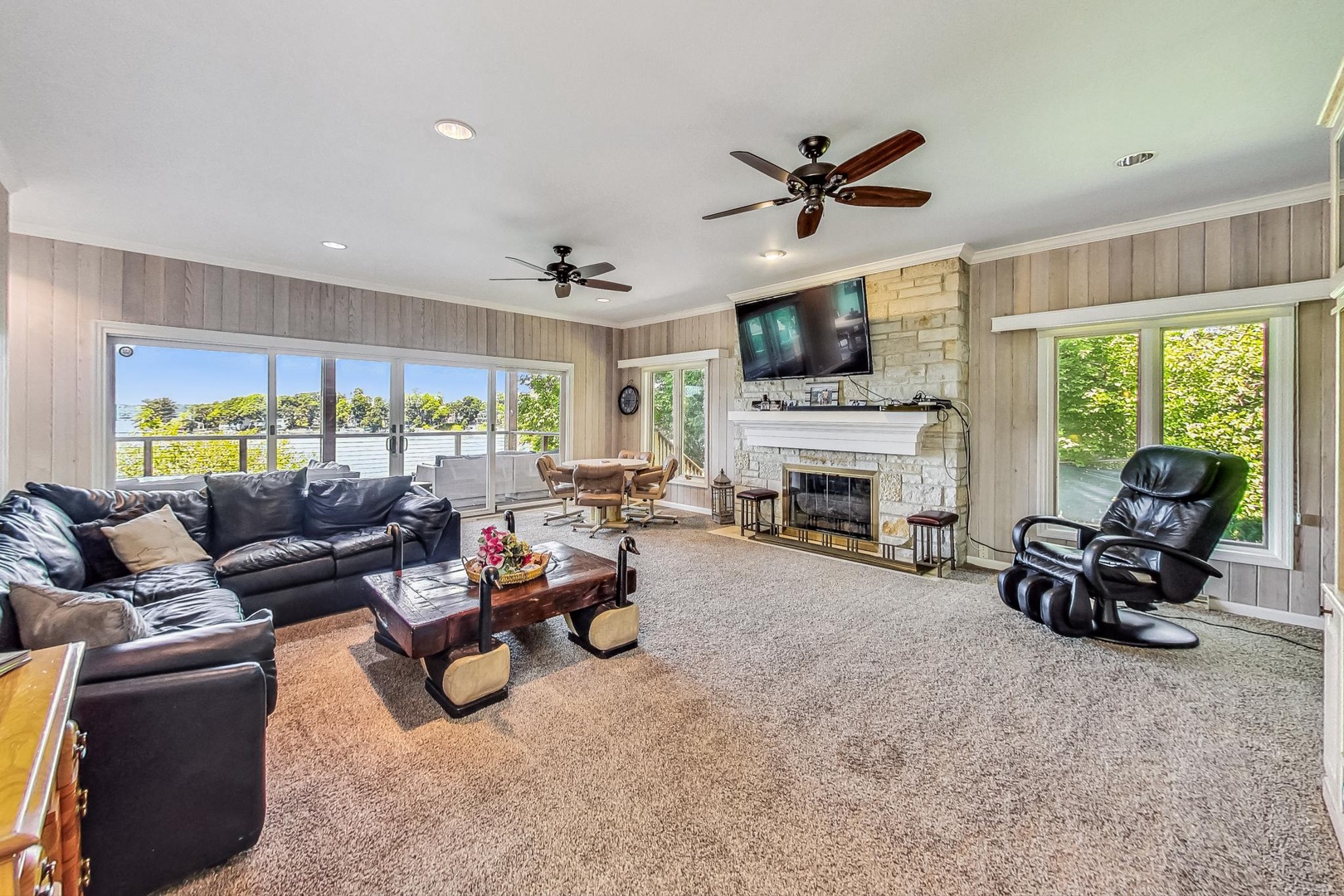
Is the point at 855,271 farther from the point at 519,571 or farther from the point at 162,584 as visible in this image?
the point at 162,584

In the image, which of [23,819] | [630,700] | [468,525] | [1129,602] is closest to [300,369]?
[468,525]

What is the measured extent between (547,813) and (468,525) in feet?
15.9

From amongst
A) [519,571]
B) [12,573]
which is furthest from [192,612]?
[519,571]

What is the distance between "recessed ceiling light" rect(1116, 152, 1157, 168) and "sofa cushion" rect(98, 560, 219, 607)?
5.56 metres

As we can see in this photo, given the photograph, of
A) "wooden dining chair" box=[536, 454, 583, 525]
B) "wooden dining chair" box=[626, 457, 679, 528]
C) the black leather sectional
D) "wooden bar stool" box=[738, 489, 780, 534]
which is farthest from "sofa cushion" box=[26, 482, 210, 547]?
"wooden bar stool" box=[738, 489, 780, 534]

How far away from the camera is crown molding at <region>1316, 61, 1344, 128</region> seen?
5.18 feet

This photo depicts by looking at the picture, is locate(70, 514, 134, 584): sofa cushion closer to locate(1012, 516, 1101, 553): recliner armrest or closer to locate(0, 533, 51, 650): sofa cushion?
locate(0, 533, 51, 650): sofa cushion

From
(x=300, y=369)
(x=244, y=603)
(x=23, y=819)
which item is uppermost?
(x=300, y=369)

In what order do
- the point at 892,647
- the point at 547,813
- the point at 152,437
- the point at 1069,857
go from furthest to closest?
the point at 152,437 < the point at 892,647 < the point at 547,813 < the point at 1069,857

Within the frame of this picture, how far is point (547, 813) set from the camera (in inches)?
67.1

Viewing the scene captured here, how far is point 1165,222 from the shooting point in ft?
12.0

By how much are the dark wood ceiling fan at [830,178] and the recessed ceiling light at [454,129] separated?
137cm

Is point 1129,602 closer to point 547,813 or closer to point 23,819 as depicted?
point 547,813

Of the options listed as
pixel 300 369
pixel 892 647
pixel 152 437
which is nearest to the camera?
pixel 892 647
